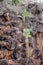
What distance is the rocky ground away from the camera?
1074 cm

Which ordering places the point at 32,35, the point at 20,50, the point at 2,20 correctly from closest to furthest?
the point at 20,50
the point at 2,20
the point at 32,35

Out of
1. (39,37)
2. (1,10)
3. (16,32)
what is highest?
(1,10)

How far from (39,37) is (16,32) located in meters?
2.20

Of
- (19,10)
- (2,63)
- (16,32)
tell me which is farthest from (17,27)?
(2,63)

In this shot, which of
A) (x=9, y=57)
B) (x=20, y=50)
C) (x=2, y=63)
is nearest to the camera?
(x=2, y=63)

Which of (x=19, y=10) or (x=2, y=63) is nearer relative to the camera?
(x=2, y=63)

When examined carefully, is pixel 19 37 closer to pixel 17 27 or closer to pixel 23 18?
pixel 17 27

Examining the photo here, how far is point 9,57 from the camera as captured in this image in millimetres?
10797

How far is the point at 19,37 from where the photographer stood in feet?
39.3

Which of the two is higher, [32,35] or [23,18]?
[23,18]

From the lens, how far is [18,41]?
11.7 m

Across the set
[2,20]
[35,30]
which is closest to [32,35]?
[35,30]

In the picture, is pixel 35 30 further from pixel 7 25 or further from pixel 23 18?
pixel 7 25

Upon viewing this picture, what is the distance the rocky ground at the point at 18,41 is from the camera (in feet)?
35.2
